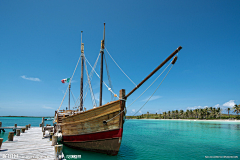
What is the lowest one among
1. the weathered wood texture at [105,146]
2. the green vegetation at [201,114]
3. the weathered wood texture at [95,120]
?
the green vegetation at [201,114]

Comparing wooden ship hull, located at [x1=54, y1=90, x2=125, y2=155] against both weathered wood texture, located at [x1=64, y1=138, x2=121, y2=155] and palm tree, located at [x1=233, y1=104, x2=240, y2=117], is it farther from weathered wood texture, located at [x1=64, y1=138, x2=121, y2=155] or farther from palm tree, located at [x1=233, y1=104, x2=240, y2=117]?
palm tree, located at [x1=233, y1=104, x2=240, y2=117]

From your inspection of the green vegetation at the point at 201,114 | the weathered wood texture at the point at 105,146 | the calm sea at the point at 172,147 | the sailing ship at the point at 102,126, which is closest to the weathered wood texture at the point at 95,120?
the sailing ship at the point at 102,126

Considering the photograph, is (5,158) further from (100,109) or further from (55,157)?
(100,109)

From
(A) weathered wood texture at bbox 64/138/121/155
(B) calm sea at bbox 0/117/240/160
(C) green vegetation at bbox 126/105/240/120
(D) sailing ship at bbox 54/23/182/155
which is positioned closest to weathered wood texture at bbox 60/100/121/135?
(D) sailing ship at bbox 54/23/182/155

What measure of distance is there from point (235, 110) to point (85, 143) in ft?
373

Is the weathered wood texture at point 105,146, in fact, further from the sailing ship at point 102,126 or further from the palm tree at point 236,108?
the palm tree at point 236,108

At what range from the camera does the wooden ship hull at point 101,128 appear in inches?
430

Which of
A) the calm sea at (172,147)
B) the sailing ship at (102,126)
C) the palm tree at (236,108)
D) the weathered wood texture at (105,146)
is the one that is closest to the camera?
the sailing ship at (102,126)

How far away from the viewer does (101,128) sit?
450 inches

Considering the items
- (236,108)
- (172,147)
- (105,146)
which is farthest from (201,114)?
(105,146)

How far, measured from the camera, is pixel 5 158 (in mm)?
8680

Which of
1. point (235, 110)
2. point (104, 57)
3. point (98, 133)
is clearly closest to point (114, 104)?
point (98, 133)

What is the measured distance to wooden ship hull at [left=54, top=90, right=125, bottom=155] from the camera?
430 inches

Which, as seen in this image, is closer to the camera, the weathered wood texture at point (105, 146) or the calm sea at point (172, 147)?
the weathered wood texture at point (105, 146)
